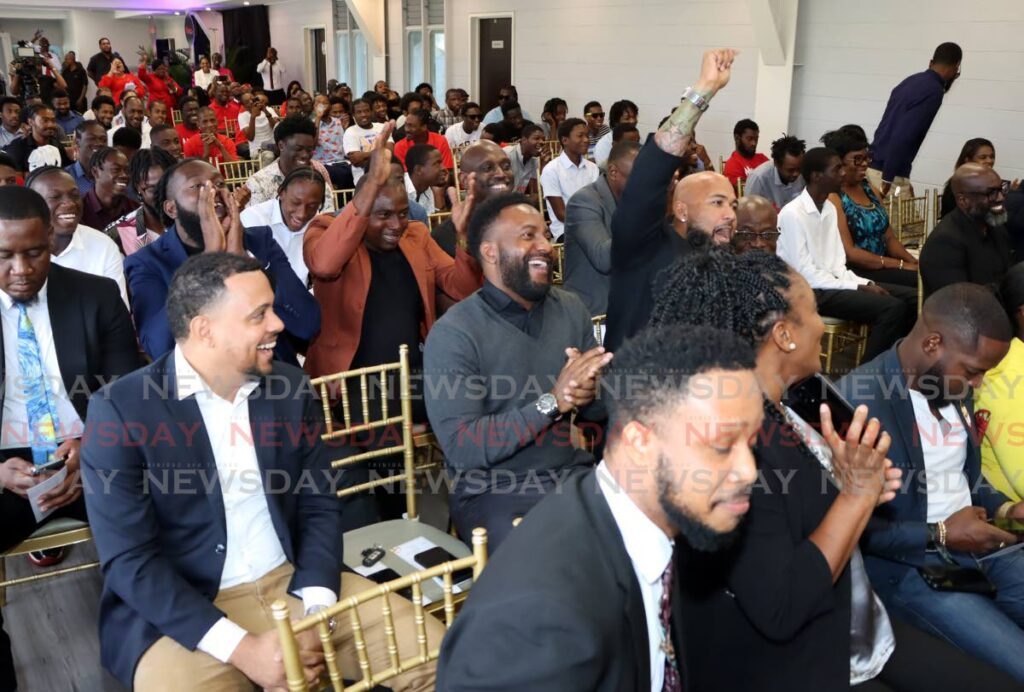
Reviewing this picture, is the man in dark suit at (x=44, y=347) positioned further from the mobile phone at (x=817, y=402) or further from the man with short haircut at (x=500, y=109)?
the man with short haircut at (x=500, y=109)

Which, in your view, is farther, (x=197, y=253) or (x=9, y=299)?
(x=197, y=253)

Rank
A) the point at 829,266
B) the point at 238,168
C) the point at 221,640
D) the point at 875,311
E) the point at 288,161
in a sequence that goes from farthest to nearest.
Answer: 1. the point at 238,168
2. the point at 288,161
3. the point at 829,266
4. the point at 875,311
5. the point at 221,640

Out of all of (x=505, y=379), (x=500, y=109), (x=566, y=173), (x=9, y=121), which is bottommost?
(x=505, y=379)

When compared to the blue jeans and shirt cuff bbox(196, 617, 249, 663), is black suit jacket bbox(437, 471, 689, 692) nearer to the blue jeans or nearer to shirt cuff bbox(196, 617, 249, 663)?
shirt cuff bbox(196, 617, 249, 663)

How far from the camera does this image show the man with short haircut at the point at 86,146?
4816 mm

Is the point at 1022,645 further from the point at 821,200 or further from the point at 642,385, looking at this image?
the point at 821,200

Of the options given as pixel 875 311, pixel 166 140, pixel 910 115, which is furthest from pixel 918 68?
pixel 166 140

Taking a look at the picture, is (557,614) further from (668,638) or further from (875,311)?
(875,311)

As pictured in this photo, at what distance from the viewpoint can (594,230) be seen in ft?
11.1

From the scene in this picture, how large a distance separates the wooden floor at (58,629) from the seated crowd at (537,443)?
16cm

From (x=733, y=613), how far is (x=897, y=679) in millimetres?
549

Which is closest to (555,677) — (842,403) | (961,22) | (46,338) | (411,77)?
(842,403)

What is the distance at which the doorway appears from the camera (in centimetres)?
1132

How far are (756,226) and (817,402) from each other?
70.5 inches
